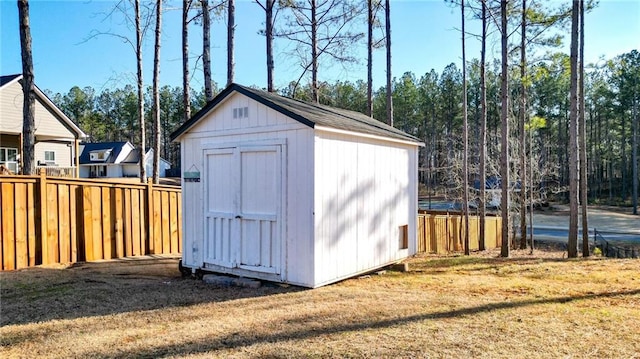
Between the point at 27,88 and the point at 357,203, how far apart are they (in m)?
5.93

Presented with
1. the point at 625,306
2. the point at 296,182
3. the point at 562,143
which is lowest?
the point at 625,306

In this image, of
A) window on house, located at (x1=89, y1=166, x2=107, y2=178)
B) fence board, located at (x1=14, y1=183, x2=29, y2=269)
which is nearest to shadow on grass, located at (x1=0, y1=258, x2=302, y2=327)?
fence board, located at (x1=14, y1=183, x2=29, y2=269)

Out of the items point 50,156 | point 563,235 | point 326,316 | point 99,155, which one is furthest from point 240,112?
point 99,155

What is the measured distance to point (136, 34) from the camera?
1259cm

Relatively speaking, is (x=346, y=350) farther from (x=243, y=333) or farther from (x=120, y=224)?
(x=120, y=224)

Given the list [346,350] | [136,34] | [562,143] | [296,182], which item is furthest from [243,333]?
[562,143]

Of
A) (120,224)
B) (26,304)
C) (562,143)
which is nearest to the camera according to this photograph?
(26,304)

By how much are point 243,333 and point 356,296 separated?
68.1 inches

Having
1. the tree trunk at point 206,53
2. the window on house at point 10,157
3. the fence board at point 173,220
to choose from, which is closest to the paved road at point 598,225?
the tree trunk at point 206,53

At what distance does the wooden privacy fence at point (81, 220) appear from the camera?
602cm

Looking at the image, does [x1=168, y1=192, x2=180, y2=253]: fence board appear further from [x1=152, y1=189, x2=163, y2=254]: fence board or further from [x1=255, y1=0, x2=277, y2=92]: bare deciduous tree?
[x1=255, y1=0, x2=277, y2=92]: bare deciduous tree

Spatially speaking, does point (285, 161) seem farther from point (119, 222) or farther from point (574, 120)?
point (574, 120)

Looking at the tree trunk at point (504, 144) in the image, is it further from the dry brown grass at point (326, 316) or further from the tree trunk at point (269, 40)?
the tree trunk at point (269, 40)

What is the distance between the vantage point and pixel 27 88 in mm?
6879
